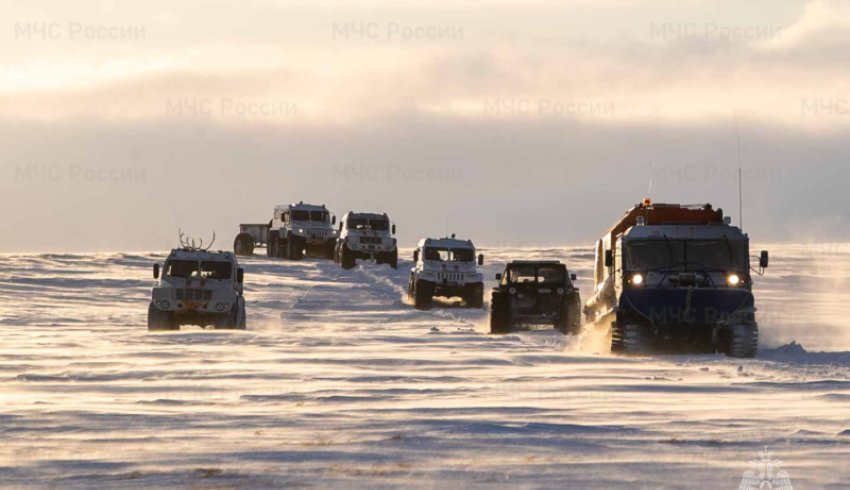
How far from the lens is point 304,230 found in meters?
67.1

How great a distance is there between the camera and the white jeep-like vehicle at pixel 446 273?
40.2 meters

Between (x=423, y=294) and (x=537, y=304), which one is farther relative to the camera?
(x=423, y=294)

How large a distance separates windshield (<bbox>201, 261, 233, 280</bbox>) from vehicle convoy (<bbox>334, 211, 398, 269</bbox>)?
27977 millimetres

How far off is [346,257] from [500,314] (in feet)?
96.9

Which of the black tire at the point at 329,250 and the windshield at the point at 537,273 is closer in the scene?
the windshield at the point at 537,273

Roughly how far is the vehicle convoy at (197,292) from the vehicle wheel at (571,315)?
21.1 ft

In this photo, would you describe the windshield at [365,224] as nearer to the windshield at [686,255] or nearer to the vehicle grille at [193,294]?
the vehicle grille at [193,294]

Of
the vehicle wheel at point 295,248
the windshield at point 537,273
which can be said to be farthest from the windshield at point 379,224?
the windshield at point 537,273

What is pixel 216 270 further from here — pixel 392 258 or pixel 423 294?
pixel 392 258

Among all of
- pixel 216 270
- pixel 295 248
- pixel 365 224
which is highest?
pixel 365 224

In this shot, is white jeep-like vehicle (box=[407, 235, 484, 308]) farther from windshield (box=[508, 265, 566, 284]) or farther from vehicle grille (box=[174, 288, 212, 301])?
vehicle grille (box=[174, 288, 212, 301])

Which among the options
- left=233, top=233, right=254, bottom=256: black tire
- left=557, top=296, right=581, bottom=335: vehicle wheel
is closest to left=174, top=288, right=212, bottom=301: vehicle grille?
left=557, top=296, right=581, bottom=335: vehicle wheel

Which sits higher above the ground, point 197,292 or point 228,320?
point 197,292

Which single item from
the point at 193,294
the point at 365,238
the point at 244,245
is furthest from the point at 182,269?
the point at 244,245
